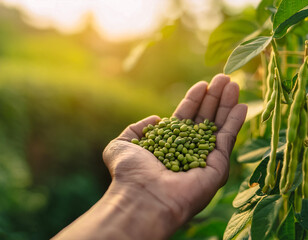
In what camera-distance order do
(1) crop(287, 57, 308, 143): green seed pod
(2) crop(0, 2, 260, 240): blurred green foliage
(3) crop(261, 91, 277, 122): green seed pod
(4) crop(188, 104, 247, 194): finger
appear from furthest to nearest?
(2) crop(0, 2, 260, 240): blurred green foliage → (4) crop(188, 104, 247, 194): finger → (3) crop(261, 91, 277, 122): green seed pod → (1) crop(287, 57, 308, 143): green seed pod

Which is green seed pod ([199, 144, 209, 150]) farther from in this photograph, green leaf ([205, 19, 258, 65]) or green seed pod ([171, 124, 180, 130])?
green leaf ([205, 19, 258, 65])

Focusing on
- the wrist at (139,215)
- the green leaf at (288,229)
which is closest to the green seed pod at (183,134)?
the wrist at (139,215)

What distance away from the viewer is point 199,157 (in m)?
1.20

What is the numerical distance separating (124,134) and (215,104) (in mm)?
403

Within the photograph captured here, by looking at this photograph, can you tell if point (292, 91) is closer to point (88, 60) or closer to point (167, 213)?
point (167, 213)

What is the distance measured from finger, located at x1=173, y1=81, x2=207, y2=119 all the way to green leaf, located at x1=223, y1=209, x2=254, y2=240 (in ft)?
2.16

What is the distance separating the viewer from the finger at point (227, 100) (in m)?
1.32

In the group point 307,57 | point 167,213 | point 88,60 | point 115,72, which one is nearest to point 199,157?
point 167,213

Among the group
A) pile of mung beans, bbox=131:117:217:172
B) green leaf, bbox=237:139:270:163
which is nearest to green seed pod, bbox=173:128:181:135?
pile of mung beans, bbox=131:117:217:172

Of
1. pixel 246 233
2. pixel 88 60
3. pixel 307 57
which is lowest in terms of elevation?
pixel 246 233

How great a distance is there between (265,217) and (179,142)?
56 centimetres

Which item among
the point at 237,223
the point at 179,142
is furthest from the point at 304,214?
the point at 179,142

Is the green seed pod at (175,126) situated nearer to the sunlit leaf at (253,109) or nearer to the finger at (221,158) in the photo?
the finger at (221,158)

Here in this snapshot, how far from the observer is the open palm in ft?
3.28
